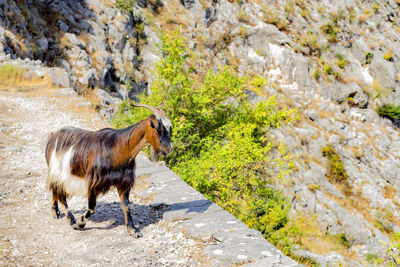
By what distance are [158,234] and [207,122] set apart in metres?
7.59

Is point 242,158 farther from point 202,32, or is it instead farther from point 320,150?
point 202,32

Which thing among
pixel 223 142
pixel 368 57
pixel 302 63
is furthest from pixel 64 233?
pixel 368 57

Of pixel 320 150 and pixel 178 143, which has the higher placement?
pixel 178 143

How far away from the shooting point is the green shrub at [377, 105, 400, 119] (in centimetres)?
2545

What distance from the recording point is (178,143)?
416 inches

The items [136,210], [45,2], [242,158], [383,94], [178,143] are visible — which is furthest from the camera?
[383,94]

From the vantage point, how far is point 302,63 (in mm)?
26641

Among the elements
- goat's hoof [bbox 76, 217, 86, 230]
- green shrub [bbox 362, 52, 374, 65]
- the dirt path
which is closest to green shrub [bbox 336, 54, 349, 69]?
green shrub [bbox 362, 52, 374, 65]

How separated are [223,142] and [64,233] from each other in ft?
21.3

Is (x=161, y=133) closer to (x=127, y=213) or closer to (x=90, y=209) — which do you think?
(x=127, y=213)

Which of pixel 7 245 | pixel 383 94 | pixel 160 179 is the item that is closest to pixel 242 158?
pixel 160 179

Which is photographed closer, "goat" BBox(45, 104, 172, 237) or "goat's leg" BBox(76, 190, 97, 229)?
"goat" BBox(45, 104, 172, 237)

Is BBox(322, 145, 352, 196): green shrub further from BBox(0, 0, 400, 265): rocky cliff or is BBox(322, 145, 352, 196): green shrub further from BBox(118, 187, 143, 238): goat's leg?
BBox(118, 187, 143, 238): goat's leg

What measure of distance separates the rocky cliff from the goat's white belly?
8.74 metres
